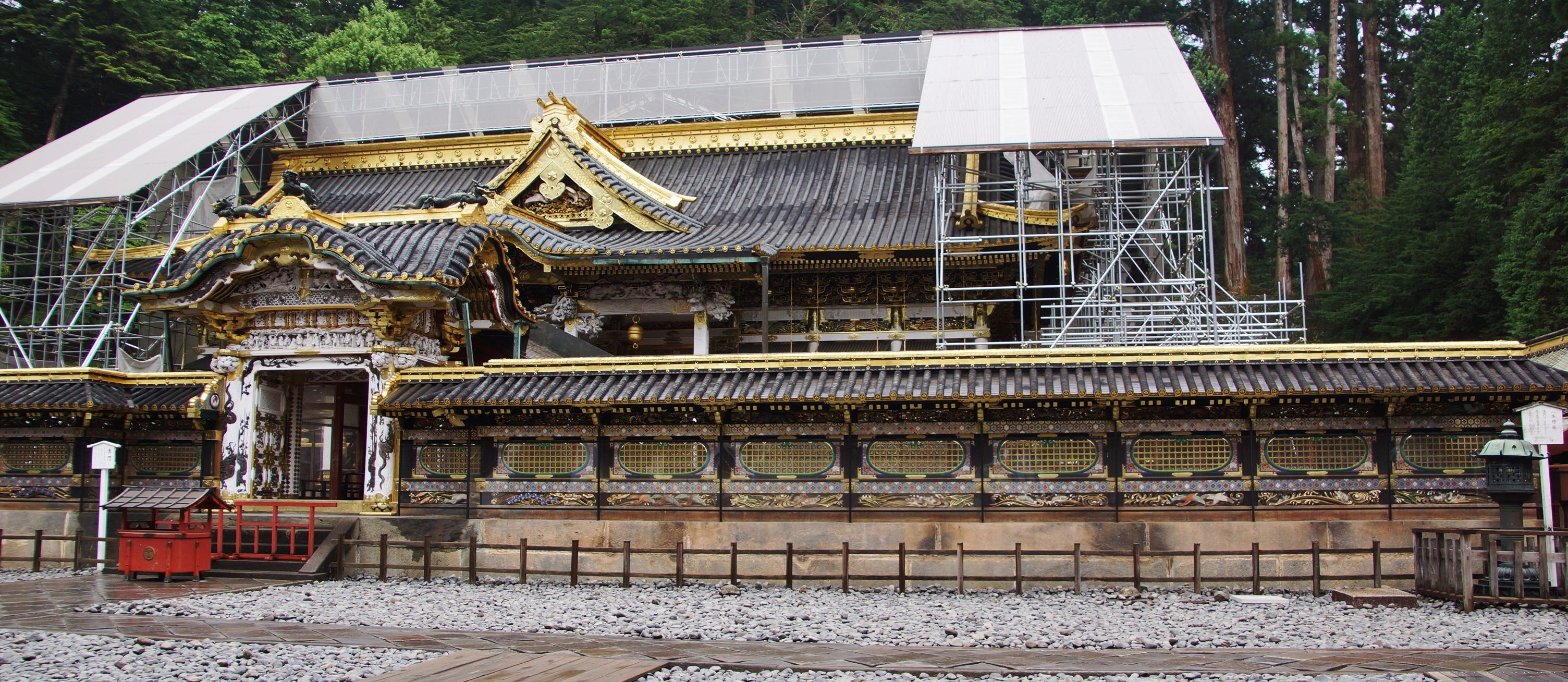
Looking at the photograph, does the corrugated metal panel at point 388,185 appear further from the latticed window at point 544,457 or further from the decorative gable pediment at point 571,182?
the latticed window at point 544,457

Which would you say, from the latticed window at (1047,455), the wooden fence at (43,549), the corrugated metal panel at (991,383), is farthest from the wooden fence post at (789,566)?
the wooden fence at (43,549)

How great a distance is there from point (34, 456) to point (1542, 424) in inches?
904

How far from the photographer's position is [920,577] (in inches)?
632

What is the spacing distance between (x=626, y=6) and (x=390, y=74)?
12089 millimetres

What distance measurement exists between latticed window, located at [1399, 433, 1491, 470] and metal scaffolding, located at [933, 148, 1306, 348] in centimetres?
374

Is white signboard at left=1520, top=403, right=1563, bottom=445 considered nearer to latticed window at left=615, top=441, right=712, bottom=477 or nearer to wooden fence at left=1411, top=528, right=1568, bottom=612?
wooden fence at left=1411, top=528, right=1568, bottom=612

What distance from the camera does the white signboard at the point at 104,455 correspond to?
18.0 meters

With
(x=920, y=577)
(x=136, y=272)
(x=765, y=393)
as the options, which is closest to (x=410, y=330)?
(x=765, y=393)

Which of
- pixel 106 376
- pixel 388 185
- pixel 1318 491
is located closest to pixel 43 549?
pixel 106 376

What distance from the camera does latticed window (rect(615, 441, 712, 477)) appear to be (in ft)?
58.2

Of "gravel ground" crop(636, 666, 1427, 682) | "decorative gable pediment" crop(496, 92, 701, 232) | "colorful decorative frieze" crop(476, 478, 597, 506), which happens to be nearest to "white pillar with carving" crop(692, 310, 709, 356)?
"decorative gable pediment" crop(496, 92, 701, 232)

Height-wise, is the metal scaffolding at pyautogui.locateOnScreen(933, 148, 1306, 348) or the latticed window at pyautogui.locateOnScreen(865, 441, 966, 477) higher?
the metal scaffolding at pyautogui.locateOnScreen(933, 148, 1306, 348)

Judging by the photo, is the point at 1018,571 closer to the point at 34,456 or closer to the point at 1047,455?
the point at 1047,455

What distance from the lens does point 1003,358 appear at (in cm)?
1700
